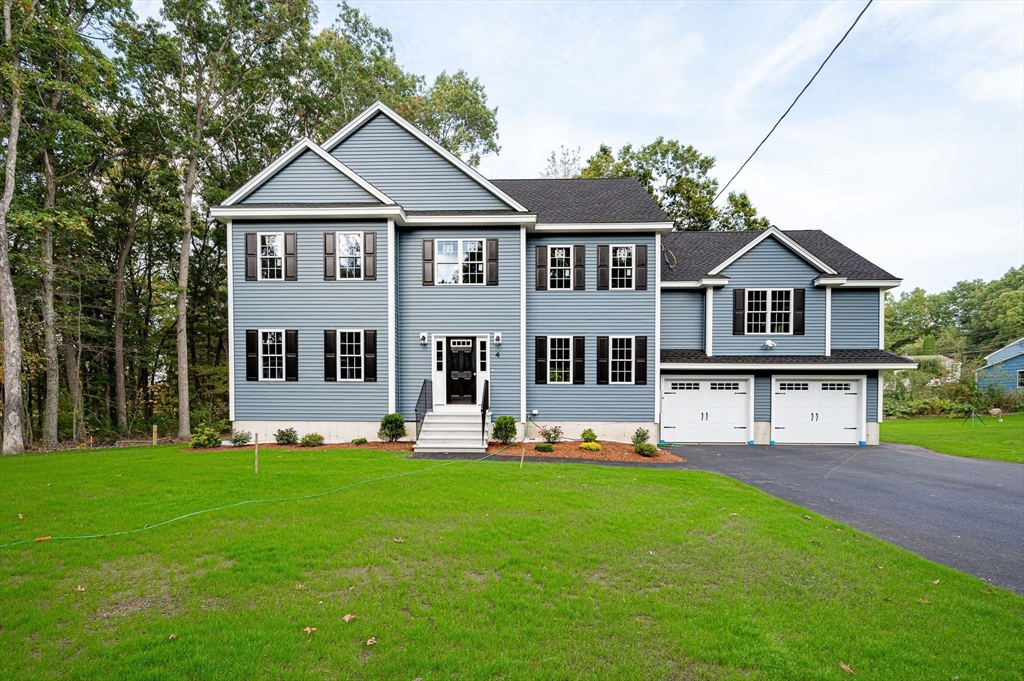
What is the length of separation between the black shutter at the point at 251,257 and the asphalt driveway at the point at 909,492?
13985mm

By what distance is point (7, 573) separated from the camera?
4.42 metres

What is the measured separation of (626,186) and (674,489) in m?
12.3

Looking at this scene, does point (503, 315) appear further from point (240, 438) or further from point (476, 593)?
point (476, 593)

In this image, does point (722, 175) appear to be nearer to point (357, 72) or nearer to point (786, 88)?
point (786, 88)

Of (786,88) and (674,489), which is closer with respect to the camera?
(674,489)

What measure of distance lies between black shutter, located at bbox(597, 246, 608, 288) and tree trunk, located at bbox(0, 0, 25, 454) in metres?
18.3

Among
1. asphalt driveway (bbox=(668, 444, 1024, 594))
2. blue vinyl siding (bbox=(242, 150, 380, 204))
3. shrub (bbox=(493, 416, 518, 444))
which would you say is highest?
blue vinyl siding (bbox=(242, 150, 380, 204))

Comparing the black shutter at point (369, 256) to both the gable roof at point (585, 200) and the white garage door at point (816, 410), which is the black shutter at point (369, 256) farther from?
the white garage door at point (816, 410)

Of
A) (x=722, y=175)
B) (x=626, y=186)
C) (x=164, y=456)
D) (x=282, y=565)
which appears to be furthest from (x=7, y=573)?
(x=722, y=175)

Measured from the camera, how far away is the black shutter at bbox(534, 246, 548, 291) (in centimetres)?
1357

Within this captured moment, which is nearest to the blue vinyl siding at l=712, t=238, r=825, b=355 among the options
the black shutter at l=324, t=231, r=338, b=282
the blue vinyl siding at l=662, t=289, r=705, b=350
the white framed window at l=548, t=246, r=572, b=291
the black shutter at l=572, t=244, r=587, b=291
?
the blue vinyl siding at l=662, t=289, r=705, b=350

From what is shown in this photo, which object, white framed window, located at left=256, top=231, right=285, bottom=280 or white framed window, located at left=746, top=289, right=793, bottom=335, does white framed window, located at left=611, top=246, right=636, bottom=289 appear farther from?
white framed window, located at left=256, top=231, right=285, bottom=280

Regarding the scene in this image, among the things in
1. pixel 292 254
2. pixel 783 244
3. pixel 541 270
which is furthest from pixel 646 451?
pixel 292 254

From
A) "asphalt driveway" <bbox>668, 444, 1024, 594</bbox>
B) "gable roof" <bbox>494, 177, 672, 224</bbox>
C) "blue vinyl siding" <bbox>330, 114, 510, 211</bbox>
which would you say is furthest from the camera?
"gable roof" <bbox>494, 177, 672, 224</bbox>
